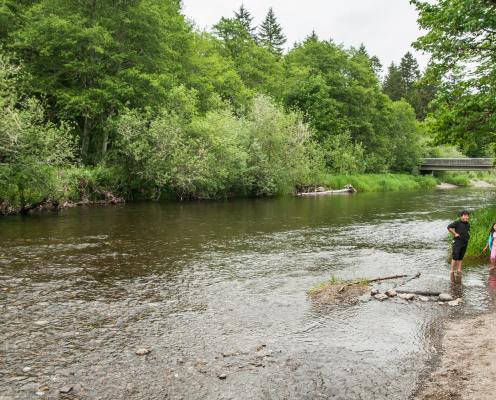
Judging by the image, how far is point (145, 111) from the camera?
48.0m

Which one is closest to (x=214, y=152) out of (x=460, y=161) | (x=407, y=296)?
(x=407, y=296)

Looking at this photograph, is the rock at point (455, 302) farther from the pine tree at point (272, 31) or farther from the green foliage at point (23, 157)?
the pine tree at point (272, 31)

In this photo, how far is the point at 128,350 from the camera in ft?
30.1

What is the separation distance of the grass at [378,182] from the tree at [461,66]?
128ft

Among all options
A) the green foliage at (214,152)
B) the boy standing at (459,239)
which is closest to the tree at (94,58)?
the green foliage at (214,152)

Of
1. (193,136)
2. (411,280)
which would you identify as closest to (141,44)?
(193,136)

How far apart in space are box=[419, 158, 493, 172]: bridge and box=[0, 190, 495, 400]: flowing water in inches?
2827

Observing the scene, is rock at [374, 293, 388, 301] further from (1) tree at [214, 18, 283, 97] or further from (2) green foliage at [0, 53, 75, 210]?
(1) tree at [214, 18, 283, 97]

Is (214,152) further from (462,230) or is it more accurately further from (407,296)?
(407,296)

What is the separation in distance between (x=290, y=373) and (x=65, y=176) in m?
31.4

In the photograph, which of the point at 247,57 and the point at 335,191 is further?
the point at 247,57

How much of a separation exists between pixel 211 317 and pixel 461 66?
17811mm

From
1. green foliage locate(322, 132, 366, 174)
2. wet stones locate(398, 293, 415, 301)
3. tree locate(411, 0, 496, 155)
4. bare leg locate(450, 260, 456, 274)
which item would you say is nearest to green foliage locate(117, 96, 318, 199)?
green foliage locate(322, 132, 366, 174)

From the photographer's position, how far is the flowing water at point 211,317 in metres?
7.91
